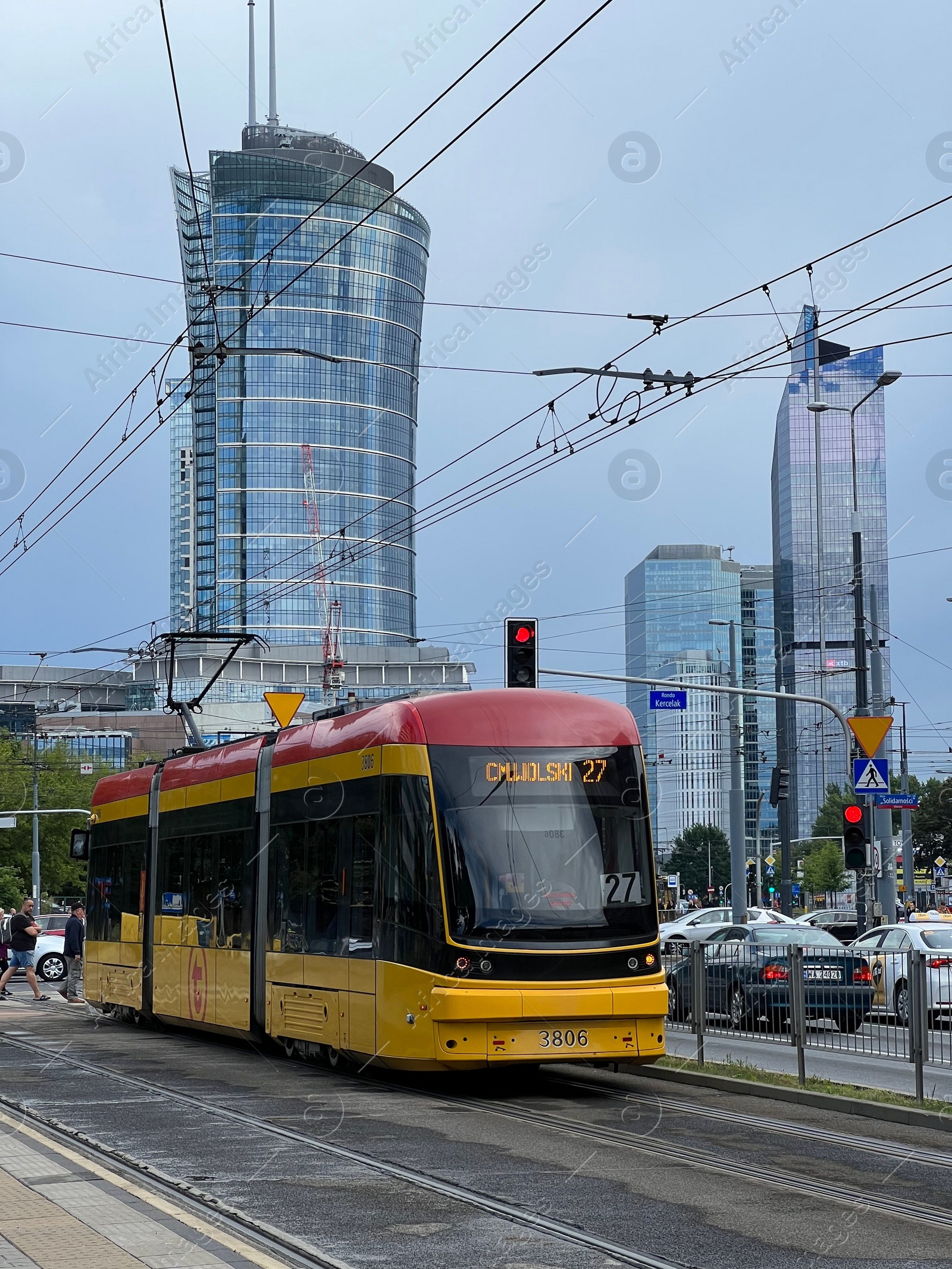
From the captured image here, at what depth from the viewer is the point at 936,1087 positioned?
12383mm

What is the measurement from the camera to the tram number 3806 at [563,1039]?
12547mm

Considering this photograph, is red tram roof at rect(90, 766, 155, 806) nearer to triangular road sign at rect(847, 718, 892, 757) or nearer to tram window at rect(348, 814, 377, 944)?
tram window at rect(348, 814, 377, 944)

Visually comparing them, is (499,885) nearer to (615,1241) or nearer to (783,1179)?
(783,1179)

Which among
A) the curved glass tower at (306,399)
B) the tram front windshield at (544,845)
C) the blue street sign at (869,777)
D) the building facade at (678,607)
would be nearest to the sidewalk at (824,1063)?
the tram front windshield at (544,845)

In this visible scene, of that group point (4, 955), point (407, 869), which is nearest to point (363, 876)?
point (407, 869)

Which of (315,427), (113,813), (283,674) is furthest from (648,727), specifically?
(113,813)

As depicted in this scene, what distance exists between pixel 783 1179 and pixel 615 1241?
2.08 m

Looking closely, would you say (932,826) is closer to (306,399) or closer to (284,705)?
(284,705)

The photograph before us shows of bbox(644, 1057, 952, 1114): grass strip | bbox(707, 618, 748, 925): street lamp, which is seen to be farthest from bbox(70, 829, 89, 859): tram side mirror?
bbox(707, 618, 748, 925): street lamp

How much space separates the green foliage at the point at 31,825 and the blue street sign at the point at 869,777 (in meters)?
58.4

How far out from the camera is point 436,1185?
8.52m

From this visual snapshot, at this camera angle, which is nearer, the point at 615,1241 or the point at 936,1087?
the point at 615,1241

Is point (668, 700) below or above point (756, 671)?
below

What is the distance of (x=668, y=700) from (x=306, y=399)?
494ft
